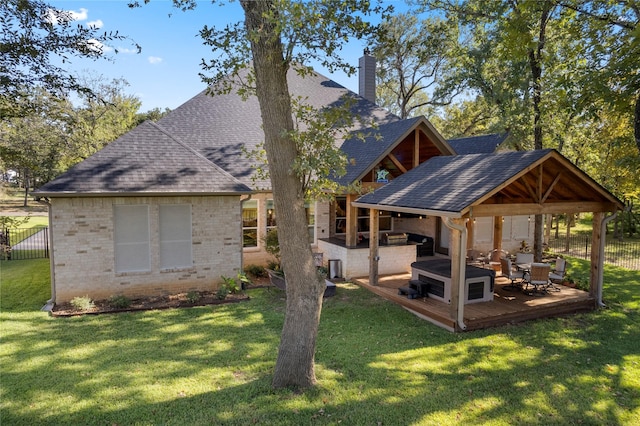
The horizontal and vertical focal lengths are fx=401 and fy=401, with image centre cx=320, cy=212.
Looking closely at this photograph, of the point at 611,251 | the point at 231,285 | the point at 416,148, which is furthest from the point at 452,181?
the point at 611,251

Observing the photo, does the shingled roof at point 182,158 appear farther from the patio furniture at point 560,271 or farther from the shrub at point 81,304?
the patio furniture at point 560,271

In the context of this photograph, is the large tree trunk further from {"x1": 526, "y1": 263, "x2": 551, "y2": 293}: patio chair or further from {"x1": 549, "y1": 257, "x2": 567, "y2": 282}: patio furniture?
{"x1": 549, "y1": 257, "x2": 567, "y2": 282}: patio furniture

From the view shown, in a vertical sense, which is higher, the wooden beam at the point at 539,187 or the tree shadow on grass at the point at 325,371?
the wooden beam at the point at 539,187

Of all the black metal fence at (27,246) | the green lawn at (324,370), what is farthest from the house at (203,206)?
the black metal fence at (27,246)

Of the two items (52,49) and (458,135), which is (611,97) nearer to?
(52,49)

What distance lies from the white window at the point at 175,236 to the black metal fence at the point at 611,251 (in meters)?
18.1

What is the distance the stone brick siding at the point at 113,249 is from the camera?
10.6 m

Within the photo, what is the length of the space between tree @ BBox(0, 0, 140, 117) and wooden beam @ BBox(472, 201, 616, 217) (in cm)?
800

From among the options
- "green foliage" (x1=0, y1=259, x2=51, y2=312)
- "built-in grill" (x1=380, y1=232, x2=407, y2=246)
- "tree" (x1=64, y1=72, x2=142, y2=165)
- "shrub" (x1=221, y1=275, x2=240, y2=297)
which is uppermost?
"tree" (x1=64, y1=72, x2=142, y2=165)

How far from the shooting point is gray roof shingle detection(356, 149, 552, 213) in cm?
942

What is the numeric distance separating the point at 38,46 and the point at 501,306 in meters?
11.4

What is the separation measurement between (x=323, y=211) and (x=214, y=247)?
5.08 meters

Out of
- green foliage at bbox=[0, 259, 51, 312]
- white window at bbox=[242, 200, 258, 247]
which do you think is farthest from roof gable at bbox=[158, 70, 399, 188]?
green foliage at bbox=[0, 259, 51, 312]

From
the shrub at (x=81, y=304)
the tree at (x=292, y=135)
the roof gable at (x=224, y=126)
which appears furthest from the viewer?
the roof gable at (x=224, y=126)
